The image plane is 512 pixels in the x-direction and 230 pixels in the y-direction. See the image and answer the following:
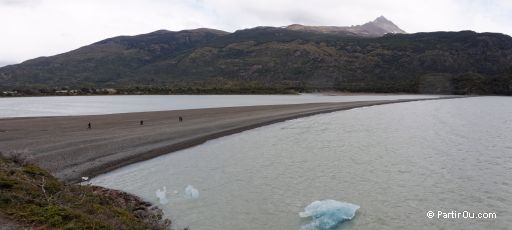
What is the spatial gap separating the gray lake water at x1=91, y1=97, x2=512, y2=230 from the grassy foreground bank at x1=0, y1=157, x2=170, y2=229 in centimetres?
149

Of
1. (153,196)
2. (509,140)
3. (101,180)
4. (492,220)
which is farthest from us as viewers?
(509,140)

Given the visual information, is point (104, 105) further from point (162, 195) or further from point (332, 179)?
point (332, 179)

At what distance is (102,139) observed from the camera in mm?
27438

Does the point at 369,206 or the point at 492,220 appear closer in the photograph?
the point at 492,220

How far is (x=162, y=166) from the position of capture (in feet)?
71.6

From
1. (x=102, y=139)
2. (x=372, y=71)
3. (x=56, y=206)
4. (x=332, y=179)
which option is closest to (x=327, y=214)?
(x=332, y=179)

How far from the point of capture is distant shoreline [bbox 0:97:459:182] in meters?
20.6

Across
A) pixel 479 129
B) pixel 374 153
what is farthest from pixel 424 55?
pixel 374 153

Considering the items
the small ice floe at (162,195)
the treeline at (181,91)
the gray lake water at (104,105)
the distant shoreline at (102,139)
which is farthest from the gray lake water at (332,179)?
the treeline at (181,91)

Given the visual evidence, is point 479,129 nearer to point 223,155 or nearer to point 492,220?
point 223,155

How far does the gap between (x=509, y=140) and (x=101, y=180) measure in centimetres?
2810

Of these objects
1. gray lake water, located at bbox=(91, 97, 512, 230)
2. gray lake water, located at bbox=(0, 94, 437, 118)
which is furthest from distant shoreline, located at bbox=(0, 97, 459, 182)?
gray lake water, located at bbox=(0, 94, 437, 118)

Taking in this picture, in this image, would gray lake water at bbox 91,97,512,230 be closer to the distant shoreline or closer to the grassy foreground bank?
→ the distant shoreline

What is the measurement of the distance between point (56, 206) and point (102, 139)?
60.7 feet
